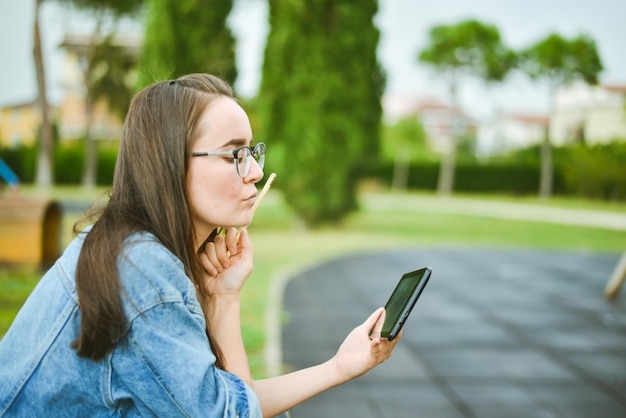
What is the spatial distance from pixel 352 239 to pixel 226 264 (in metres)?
9.77

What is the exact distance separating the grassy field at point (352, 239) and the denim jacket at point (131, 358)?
2564 millimetres

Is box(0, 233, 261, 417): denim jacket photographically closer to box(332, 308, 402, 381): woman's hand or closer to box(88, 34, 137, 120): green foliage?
box(332, 308, 402, 381): woman's hand

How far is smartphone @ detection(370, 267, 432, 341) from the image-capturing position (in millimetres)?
1234

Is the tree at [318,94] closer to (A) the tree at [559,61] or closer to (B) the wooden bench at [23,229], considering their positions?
(A) the tree at [559,61]

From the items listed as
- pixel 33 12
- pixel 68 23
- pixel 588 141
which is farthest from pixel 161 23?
pixel 68 23

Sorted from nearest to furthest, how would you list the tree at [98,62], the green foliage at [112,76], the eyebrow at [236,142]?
1. the eyebrow at [236,142]
2. the tree at [98,62]
3. the green foliage at [112,76]

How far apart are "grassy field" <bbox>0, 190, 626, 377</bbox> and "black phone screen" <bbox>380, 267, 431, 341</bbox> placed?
2423 mm

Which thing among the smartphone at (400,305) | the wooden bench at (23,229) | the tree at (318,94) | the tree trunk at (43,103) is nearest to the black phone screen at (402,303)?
the smartphone at (400,305)

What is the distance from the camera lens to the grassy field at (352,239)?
5.13 m

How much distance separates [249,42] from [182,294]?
1203 centimetres

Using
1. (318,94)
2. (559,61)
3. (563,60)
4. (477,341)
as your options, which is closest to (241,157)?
(477,341)

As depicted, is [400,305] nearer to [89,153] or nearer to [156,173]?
[156,173]

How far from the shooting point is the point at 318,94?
11.2 m

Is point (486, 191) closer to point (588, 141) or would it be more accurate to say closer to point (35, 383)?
point (588, 141)
